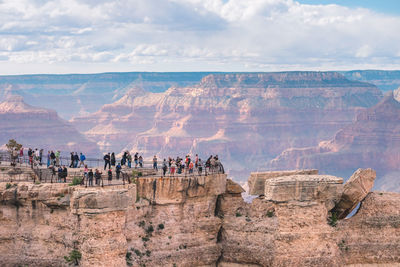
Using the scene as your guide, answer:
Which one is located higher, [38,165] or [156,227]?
[38,165]

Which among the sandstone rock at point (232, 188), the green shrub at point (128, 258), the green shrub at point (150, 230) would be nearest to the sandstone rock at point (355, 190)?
the sandstone rock at point (232, 188)

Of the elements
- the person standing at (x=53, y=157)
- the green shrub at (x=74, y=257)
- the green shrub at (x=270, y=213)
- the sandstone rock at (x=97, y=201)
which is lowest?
the green shrub at (x=74, y=257)

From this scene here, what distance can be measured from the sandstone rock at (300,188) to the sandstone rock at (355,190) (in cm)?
262

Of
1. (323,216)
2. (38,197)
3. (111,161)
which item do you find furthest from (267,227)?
(38,197)

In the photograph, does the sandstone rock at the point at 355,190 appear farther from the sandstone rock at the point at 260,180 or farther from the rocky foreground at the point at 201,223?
the sandstone rock at the point at 260,180

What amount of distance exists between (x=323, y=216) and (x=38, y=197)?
1552 centimetres

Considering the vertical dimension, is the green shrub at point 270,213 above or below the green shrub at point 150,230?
above

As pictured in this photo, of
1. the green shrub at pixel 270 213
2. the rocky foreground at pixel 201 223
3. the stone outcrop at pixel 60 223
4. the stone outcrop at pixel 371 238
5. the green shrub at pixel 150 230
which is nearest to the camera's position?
the stone outcrop at pixel 60 223

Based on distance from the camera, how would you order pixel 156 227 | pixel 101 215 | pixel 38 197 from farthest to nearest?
pixel 156 227 → pixel 38 197 → pixel 101 215

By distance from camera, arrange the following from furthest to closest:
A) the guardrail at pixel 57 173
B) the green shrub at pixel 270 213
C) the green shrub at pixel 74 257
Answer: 1. the green shrub at pixel 270 213
2. the guardrail at pixel 57 173
3. the green shrub at pixel 74 257

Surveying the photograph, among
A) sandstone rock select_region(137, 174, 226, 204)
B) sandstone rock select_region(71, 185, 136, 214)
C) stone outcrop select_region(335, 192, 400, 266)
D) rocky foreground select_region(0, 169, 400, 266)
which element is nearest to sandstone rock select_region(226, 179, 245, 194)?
rocky foreground select_region(0, 169, 400, 266)

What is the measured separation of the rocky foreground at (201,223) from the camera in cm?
4144

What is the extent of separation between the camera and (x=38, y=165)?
167 feet

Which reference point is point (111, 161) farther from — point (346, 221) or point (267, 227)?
point (346, 221)
